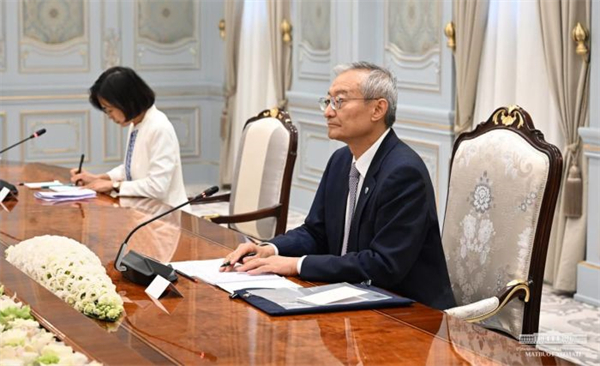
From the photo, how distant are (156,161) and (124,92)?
35cm

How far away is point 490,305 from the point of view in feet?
9.63

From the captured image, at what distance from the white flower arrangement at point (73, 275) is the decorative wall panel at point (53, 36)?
6053mm

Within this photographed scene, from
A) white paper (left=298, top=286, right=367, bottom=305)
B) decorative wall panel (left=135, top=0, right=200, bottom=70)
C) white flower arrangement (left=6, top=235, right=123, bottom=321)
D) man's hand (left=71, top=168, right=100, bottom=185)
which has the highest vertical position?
decorative wall panel (left=135, top=0, right=200, bottom=70)

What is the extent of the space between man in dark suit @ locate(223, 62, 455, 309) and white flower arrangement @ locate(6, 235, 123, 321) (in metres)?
0.50

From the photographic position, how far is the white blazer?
15.1 feet

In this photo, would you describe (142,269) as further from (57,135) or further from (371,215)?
(57,135)

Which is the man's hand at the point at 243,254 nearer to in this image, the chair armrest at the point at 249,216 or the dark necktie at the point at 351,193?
the dark necktie at the point at 351,193

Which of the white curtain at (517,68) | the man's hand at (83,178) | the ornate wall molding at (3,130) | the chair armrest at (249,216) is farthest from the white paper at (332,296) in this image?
the ornate wall molding at (3,130)

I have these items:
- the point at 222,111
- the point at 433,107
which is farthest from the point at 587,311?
the point at 222,111

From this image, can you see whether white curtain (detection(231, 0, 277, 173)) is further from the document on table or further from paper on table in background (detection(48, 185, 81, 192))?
the document on table

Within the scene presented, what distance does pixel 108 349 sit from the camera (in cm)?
190

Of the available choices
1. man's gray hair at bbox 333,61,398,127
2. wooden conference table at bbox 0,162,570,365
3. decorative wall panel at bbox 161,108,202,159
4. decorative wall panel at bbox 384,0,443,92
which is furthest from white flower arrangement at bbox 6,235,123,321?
decorative wall panel at bbox 161,108,202,159

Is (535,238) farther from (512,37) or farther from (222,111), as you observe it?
(222,111)

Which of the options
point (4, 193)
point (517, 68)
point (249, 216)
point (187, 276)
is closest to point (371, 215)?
point (187, 276)
